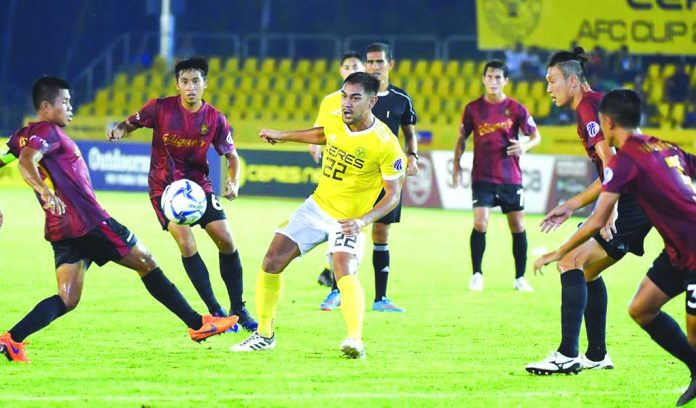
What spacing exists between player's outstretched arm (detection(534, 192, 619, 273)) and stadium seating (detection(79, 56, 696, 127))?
21.3 meters

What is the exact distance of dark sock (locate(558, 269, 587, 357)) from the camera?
8.43m

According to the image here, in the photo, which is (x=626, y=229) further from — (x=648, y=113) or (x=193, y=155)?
(x=648, y=113)

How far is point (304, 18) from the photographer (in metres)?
35.5

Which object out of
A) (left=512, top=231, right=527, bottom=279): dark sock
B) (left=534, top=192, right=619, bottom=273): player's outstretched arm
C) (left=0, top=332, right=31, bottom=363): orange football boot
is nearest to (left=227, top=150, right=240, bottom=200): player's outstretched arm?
(left=0, top=332, right=31, bottom=363): orange football boot

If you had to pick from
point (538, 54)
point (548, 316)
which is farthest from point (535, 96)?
point (548, 316)

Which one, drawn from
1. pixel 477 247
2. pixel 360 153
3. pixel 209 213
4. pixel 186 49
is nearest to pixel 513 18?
pixel 186 49

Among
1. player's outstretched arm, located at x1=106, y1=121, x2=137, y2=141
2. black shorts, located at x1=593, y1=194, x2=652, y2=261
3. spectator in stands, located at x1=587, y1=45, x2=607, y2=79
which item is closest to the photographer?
black shorts, located at x1=593, y1=194, x2=652, y2=261

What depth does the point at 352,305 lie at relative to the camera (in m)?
8.91

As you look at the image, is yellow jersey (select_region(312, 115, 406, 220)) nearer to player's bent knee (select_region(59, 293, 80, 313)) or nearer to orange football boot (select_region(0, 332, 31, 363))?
player's bent knee (select_region(59, 293, 80, 313))

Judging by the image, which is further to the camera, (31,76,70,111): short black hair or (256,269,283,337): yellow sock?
(256,269,283,337): yellow sock

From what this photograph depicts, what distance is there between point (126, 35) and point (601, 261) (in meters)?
26.0

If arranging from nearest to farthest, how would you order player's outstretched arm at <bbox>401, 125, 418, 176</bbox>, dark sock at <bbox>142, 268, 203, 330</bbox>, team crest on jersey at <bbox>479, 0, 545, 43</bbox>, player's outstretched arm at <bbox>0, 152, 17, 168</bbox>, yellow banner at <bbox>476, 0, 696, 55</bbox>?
player's outstretched arm at <bbox>0, 152, 17, 168</bbox> < dark sock at <bbox>142, 268, 203, 330</bbox> < player's outstretched arm at <bbox>401, 125, 418, 176</bbox> < yellow banner at <bbox>476, 0, 696, 55</bbox> < team crest on jersey at <bbox>479, 0, 545, 43</bbox>

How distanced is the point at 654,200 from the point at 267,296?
9.98ft

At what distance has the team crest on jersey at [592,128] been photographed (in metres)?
8.60
